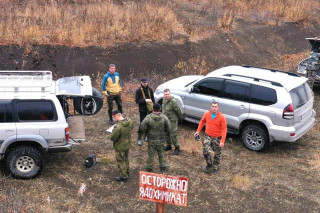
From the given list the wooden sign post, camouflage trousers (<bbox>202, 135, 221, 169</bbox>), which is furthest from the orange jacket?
the wooden sign post

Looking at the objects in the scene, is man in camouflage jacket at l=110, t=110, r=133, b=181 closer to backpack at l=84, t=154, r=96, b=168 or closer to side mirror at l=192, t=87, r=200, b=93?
backpack at l=84, t=154, r=96, b=168

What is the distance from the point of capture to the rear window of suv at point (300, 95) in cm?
892

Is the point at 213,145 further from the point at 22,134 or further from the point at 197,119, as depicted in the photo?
the point at 22,134

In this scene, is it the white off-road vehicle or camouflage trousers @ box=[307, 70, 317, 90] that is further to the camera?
camouflage trousers @ box=[307, 70, 317, 90]

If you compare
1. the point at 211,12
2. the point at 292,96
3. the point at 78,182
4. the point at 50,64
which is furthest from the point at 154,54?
the point at 78,182

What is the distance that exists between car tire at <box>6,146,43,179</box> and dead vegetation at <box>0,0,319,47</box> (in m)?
8.86

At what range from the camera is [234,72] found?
32.7ft

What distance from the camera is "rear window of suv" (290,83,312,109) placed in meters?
8.92

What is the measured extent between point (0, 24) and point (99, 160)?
32.7 feet

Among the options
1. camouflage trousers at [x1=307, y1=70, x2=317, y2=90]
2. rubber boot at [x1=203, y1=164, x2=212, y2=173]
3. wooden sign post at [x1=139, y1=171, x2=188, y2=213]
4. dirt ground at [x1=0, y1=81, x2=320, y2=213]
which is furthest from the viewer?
camouflage trousers at [x1=307, y1=70, x2=317, y2=90]

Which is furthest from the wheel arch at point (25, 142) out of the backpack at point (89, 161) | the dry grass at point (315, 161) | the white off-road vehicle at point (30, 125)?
the dry grass at point (315, 161)

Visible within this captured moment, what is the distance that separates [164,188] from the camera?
5.00m

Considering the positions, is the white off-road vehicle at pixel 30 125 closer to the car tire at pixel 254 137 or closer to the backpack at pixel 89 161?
the backpack at pixel 89 161

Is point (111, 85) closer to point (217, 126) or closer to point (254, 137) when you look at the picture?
point (217, 126)
